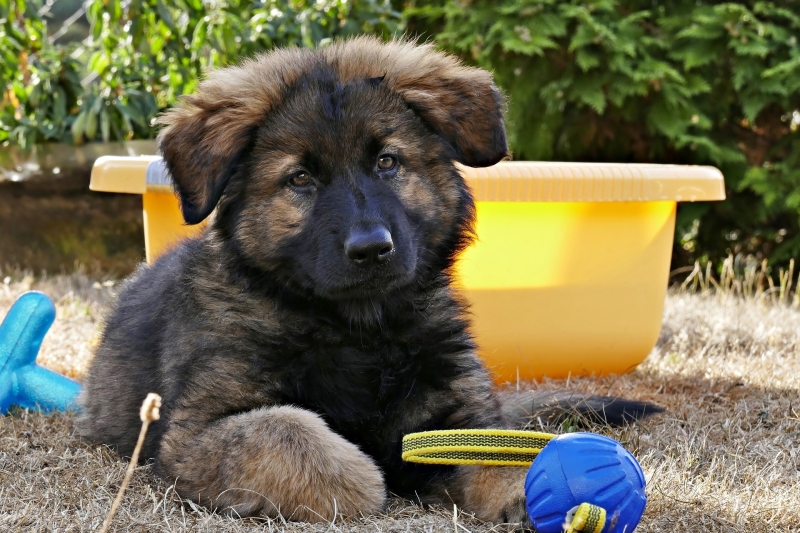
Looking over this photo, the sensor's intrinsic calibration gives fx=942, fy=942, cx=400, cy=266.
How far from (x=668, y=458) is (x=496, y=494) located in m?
0.63

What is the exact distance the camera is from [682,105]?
20.2ft

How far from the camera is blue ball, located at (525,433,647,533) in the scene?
1.92m

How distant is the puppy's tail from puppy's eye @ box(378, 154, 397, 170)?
94cm

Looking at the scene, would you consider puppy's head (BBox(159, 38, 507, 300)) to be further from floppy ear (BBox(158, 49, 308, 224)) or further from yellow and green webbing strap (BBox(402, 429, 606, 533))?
yellow and green webbing strap (BBox(402, 429, 606, 533))

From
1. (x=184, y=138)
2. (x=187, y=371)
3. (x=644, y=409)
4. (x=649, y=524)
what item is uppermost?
(x=184, y=138)

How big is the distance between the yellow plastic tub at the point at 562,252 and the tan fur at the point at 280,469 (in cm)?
155

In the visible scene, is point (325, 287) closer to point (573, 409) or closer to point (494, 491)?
point (494, 491)

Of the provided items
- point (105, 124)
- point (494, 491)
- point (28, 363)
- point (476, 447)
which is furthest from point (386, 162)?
point (105, 124)

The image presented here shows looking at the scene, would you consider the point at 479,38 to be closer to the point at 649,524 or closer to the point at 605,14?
the point at 605,14

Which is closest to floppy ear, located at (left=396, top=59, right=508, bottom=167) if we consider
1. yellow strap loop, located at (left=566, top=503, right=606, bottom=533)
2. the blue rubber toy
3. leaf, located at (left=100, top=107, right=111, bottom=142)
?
yellow strap loop, located at (left=566, top=503, right=606, bottom=533)

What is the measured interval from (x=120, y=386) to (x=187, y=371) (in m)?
0.53

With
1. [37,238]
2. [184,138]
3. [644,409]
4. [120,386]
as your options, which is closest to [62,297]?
[37,238]

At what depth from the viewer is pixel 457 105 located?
2689 millimetres

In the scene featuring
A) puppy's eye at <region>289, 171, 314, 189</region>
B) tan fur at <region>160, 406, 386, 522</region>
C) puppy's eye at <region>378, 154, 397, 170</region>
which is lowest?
tan fur at <region>160, 406, 386, 522</region>
